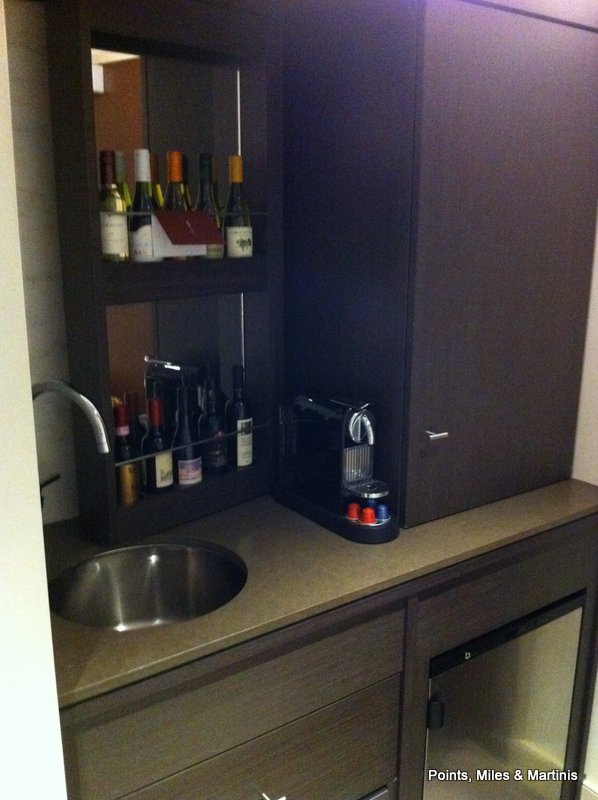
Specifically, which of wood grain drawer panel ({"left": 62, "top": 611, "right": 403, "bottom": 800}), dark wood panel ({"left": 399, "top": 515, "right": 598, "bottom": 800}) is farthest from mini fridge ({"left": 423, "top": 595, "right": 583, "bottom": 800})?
wood grain drawer panel ({"left": 62, "top": 611, "right": 403, "bottom": 800})

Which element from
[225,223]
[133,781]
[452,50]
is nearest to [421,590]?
[133,781]

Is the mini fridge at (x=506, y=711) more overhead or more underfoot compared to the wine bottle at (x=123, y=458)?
more underfoot

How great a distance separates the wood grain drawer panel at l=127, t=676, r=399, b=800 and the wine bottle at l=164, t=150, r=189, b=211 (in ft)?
3.36

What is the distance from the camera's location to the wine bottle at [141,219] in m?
1.42

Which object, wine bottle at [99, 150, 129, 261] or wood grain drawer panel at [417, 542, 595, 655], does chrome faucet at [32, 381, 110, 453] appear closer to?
wine bottle at [99, 150, 129, 261]

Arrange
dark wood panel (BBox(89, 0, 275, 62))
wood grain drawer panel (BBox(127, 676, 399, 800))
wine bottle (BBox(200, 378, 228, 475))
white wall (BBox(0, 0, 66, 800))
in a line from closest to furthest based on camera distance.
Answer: white wall (BBox(0, 0, 66, 800)), wood grain drawer panel (BBox(127, 676, 399, 800)), dark wood panel (BBox(89, 0, 275, 62)), wine bottle (BBox(200, 378, 228, 475))

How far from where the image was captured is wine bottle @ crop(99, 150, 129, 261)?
1365 millimetres

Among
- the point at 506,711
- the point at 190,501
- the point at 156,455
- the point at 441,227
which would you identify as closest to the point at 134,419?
the point at 156,455

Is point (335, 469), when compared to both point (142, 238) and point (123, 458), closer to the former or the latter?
point (123, 458)

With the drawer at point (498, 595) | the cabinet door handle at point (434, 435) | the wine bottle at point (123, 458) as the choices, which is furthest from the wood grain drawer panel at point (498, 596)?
the wine bottle at point (123, 458)

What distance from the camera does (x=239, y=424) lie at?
5.48ft

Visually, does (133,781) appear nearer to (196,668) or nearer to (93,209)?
(196,668)

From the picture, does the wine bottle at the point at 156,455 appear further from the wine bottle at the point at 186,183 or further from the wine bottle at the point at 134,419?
the wine bottle at the point at 186,183

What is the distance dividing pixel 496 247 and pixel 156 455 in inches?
32.5
